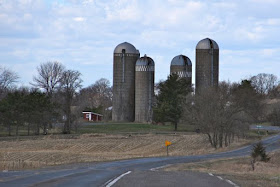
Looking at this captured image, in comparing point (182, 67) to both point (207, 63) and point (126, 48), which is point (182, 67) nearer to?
point (207, 63)

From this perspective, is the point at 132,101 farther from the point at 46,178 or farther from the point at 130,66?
the point at 46,178

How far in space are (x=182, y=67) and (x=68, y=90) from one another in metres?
25.8

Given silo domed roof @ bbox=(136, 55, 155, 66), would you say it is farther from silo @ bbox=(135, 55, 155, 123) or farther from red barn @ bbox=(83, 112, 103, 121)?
red barn @ bbox=(83, 112, 103, 121)

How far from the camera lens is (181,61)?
111812 mm

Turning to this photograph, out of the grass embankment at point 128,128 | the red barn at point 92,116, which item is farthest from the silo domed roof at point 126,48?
the red barn at point 92,116

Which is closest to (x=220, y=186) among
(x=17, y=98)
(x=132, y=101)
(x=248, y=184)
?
(x=248, y=184)

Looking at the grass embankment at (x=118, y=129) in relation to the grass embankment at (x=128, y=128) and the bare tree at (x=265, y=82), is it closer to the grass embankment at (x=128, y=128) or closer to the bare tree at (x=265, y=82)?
the grass embankment at (x=128, y=128)

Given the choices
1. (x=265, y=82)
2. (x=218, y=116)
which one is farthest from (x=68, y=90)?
(x=265, y=82)

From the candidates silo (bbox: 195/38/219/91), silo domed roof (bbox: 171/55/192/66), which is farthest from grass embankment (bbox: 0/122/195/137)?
silo domed roof (bbox: 171/55/192/66)

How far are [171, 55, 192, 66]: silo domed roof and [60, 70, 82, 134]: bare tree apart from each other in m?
19.3

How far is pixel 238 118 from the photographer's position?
2618 inches

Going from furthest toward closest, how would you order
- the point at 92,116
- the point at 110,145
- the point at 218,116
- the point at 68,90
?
1. the point at 92,116
2. the point at 68,90
3. the point at 110,145
4. the point at 218,116

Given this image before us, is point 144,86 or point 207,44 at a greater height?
point 207,44

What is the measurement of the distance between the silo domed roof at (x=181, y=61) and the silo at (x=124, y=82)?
8.10 meters
